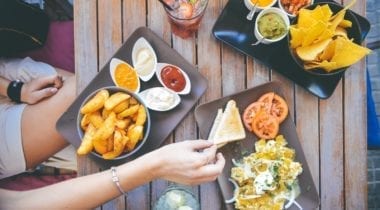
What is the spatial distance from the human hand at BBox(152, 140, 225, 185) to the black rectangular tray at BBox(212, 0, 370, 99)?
0.42m

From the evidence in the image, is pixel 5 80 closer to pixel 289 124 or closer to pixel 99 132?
pixel 99 132

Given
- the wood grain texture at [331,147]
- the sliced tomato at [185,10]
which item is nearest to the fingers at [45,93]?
the sliced tomato at [185,10]

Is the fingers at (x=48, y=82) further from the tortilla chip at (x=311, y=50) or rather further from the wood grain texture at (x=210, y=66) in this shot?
the tortilla chip at (x=311, y=50)

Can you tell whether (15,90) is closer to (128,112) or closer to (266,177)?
(128,112)

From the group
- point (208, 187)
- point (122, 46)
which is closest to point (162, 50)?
point (122, 46)

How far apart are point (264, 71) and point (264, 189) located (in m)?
0.44

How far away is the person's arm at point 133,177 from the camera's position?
188 centimetres

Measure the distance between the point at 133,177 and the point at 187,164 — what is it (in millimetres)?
207

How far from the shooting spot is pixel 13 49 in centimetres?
246

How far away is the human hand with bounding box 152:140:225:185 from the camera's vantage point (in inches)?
73.5

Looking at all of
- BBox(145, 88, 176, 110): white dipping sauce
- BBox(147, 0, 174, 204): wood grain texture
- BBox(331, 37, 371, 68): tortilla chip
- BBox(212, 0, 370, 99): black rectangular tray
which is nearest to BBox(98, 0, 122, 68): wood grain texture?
BBox(147, 0, 174, 204): wood grain texture

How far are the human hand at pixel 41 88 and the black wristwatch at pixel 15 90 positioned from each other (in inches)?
1.7

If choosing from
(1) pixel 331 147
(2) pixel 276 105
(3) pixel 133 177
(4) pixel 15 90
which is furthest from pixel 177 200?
(4) pixel 15 90

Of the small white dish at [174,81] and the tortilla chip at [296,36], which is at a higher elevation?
the tortilla chip at [296,36]
